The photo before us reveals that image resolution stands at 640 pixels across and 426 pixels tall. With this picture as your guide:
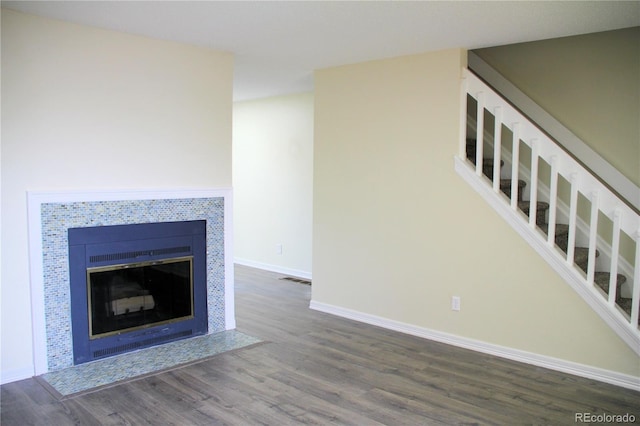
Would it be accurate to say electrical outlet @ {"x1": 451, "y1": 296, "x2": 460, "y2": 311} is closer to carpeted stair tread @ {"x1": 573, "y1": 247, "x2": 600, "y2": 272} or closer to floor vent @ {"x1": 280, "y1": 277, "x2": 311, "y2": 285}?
carpeted stair tread @ {"x1": 573, "y1": 247, "x2": 600, "y2": 272}

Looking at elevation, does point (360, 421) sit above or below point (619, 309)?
below

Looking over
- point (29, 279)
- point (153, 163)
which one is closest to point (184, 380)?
point (29, 279)

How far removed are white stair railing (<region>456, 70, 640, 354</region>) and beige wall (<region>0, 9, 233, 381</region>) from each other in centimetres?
219

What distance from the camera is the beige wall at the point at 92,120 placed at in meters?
3.32

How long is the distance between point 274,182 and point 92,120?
11.8 feet

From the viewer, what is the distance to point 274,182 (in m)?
7.09

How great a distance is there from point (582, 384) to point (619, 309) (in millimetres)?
589

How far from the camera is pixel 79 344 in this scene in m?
3.66

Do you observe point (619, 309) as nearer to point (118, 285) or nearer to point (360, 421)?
point (360, 421)

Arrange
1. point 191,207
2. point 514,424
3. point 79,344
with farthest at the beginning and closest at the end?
1. point 191,207
2. point 79,344
3. point 514,424

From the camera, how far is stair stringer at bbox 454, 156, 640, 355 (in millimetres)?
3411

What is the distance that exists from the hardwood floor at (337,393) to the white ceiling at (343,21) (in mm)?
2483

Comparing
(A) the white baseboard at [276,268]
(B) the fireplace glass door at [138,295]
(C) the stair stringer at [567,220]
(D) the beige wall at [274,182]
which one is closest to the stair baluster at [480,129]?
(C) the stair stringer at [567,220]
